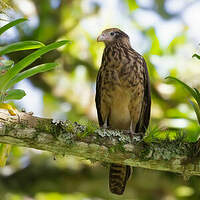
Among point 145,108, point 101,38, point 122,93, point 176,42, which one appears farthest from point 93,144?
point 176,42

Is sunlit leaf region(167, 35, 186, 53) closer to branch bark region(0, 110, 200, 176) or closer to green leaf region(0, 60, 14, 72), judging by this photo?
branch bark region(0, 110, 200, 176)

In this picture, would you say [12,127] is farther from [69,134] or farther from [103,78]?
[103,78]

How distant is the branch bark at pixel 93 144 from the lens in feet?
9.06

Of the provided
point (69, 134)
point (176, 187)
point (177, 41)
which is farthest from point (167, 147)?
point (177, 41)

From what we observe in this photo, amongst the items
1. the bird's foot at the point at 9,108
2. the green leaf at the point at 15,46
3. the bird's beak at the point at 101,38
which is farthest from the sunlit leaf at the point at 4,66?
the bird's beak at the point at 101,38

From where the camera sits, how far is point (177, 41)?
555cm

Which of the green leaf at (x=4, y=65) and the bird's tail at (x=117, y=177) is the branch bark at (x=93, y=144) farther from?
the bird's tail at (x=117, y=177)

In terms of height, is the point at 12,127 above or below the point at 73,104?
below

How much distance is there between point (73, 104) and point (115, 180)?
7.86 feet

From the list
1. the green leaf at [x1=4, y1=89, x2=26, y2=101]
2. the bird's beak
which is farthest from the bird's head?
the green leaf at [x1=4, y1=89, x2=26, y2=101]

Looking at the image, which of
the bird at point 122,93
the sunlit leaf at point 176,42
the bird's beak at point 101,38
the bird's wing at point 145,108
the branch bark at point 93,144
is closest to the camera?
the branch bark at point 93,144

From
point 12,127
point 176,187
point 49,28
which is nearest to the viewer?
point 12,127

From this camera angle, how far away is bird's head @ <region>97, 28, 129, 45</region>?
4.46 meters

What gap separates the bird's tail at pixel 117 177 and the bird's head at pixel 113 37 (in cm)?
144
